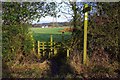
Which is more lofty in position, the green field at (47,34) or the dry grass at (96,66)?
the green field at (47,34)

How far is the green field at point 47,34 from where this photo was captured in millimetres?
10594

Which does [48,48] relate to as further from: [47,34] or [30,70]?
[30,70]

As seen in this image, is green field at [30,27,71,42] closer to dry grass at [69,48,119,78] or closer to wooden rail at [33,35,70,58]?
wooden rail at [33,35,70,58]

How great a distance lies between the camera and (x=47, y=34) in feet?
36.4

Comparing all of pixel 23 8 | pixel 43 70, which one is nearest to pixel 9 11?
pixel 23 8

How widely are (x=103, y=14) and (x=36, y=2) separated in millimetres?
2834

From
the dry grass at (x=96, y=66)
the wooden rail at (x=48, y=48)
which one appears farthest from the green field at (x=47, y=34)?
the dry grass at (x=96, y=66)

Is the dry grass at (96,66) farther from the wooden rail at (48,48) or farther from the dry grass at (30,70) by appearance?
the wooden rail at (48,48)

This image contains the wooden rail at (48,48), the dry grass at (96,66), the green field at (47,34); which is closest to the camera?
the dry grass at (96,66)

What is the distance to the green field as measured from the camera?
34.8ft

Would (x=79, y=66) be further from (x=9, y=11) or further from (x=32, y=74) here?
(x=9, y=11)

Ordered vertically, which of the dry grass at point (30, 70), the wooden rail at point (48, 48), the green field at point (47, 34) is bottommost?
the dry grass at point (30, 70)

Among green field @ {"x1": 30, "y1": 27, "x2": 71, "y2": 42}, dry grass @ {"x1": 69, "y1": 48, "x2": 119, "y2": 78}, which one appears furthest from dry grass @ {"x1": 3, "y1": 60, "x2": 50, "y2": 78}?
green field @ {"x1": 30, "y1": 27, "x2": 71, "y2": 42}

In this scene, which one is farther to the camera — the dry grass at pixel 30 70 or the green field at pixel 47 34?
the green field at pixel 47 34
